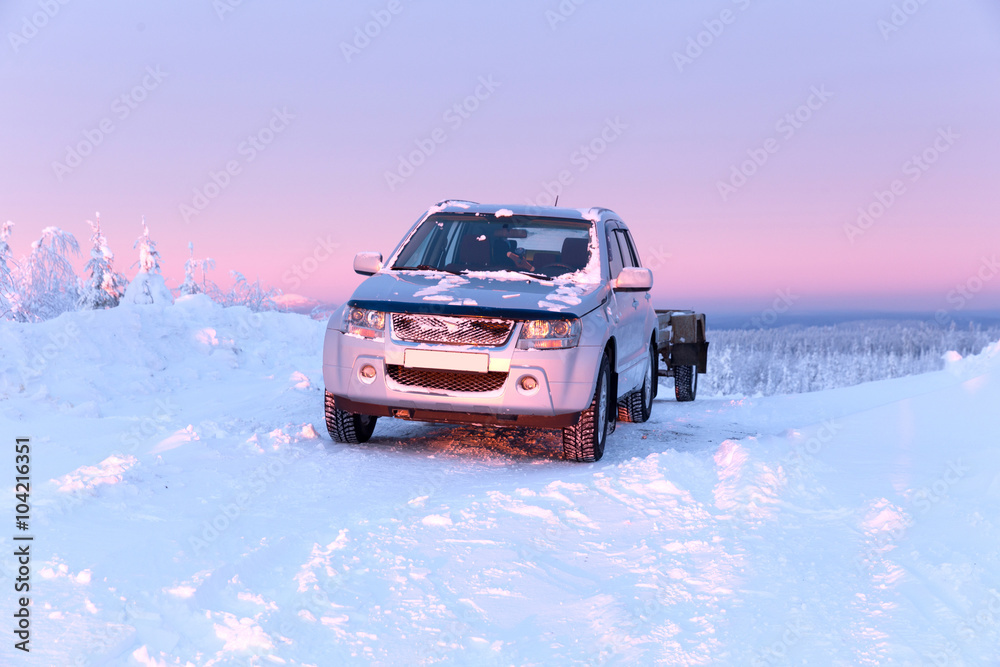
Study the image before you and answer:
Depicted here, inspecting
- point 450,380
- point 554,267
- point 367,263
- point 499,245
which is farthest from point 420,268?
point 450,380

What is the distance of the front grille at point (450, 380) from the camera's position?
6125 mm

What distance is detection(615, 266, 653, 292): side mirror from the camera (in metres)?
7.17

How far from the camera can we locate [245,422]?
7828 millimetres

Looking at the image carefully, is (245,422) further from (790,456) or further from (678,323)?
(678,323)

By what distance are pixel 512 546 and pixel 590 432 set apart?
2.26 metres

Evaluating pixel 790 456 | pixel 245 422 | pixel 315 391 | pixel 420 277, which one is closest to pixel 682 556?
pixel 790 456

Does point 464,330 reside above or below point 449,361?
above

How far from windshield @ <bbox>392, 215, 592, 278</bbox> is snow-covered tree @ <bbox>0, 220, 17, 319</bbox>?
18936 mm

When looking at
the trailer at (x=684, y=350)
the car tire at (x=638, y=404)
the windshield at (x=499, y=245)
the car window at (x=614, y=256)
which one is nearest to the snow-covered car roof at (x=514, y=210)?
the windshield at (x=499, y=245)

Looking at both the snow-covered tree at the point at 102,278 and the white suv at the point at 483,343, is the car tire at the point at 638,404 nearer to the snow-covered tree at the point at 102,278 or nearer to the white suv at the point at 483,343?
the white suv at the point at 483,343

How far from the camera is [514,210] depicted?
773cm

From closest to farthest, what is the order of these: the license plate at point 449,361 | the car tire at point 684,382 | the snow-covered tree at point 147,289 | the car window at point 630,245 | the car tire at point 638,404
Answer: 1. the license plate at point 449,361
2. the car window at point 630,245
3. the car tire at point 638,404
4. the car tire at point 684,382
5. the snow-covered tree at point 147,289

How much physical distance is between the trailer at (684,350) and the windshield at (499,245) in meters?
4.63

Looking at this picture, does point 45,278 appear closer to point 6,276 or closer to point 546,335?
point 6,276
